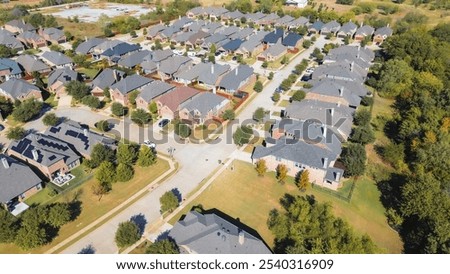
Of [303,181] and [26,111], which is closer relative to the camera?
[303,181]

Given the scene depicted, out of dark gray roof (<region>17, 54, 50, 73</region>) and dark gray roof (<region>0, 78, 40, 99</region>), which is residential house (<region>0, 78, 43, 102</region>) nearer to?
dark gray roof (<region>0, 78, 40, 99</region>)

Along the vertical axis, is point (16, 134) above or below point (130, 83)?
below

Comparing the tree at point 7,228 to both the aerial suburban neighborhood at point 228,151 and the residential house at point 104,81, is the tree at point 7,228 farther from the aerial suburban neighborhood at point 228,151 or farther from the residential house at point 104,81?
the residential house at point 104,81

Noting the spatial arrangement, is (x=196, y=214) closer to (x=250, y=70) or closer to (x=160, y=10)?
(x=250, y=70)

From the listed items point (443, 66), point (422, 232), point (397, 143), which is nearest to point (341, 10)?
point (443, 66)

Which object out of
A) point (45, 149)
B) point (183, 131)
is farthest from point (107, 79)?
point (183, 131)

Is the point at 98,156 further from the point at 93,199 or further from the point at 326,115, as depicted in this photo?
the point at 326,115
